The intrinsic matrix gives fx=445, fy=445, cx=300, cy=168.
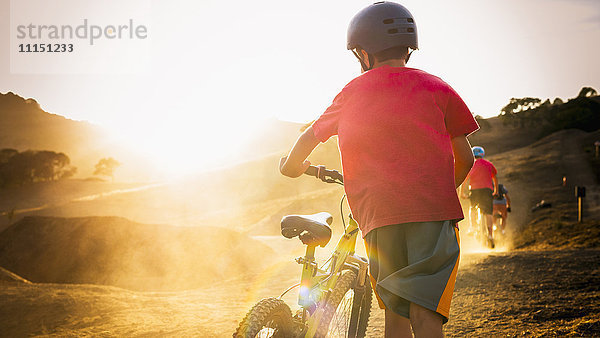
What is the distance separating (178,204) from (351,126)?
1756 inches

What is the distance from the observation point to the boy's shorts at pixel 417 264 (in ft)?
6.04

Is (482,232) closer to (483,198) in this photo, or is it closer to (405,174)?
(483,198)

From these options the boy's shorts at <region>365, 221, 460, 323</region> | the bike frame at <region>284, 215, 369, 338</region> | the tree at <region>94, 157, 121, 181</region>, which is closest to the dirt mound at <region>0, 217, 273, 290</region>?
the bike frame at <region>284, 215, 369, 338</region>

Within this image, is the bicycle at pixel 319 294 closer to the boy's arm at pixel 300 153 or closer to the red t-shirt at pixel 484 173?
the boy's arm at pixel 300 153

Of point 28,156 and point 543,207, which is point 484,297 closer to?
point 543,207

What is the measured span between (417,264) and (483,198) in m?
8.67

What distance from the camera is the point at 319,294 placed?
2.72 metres

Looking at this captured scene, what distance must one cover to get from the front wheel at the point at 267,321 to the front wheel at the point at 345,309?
0.26m

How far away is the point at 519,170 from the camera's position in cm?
3209

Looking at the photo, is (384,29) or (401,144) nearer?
(401,144)

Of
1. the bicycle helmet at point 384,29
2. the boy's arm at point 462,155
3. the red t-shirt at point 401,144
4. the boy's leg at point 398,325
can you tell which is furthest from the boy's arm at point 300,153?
the boy's leg at point 398,325

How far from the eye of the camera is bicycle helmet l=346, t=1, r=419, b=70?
6.85 ft

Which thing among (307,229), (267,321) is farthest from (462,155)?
(267,321)

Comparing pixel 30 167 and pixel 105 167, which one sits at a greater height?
Answer: pixel 105 167
